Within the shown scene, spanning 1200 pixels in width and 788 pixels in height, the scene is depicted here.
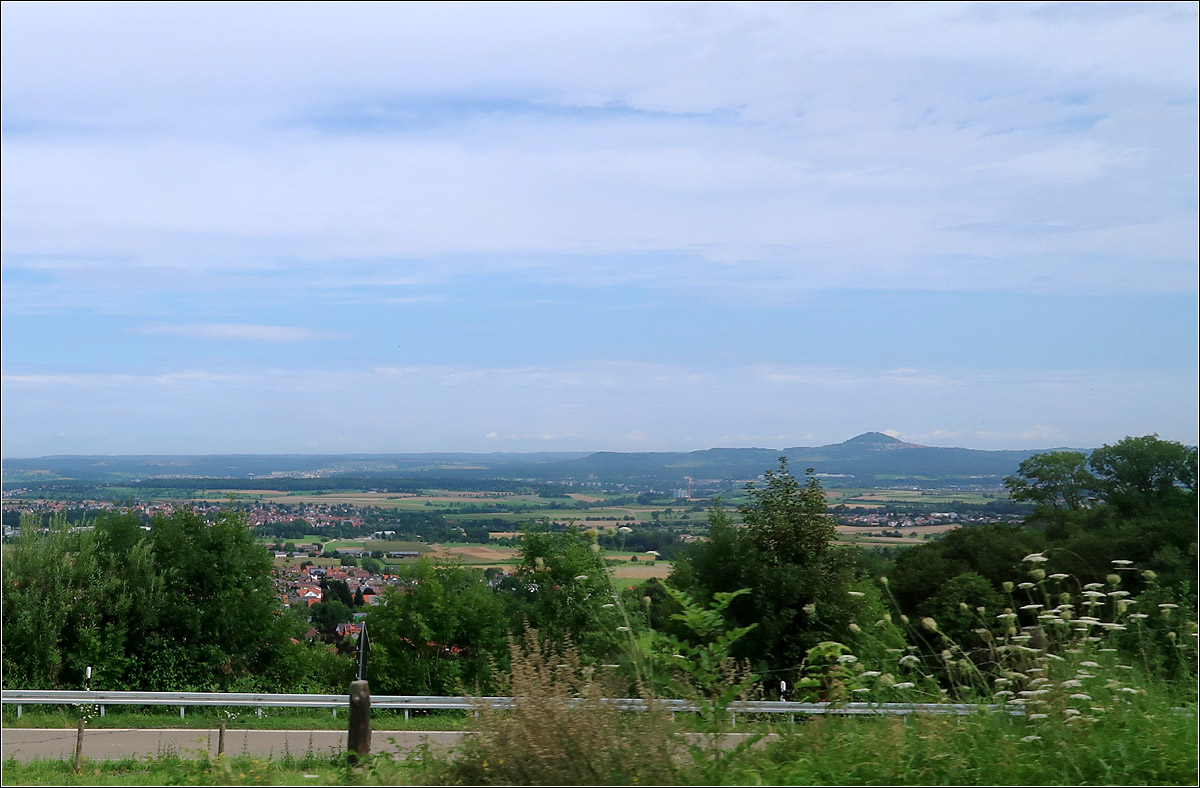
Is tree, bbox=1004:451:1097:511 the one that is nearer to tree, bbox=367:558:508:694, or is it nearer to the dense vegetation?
the dense vegetation

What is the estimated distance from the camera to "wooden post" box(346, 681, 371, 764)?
5648 mm

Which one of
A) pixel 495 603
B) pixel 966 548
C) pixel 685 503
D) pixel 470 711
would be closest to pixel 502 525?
pixel 495 603

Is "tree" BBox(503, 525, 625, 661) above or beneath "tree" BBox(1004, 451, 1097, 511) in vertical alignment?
beneath

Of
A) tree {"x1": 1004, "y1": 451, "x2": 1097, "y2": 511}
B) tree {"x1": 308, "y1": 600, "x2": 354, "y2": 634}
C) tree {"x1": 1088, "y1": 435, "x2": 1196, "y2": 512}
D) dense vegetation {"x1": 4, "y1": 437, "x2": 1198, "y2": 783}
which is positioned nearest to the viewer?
dense vegetation {"x1": 4, "y1": 437, "x2": 1198, "y2": 783}

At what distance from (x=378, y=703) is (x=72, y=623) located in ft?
38.3

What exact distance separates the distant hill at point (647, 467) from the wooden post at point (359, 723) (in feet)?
60.1

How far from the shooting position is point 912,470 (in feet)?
153

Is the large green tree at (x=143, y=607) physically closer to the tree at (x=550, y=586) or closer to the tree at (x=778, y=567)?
the tree at (x=550, y=586)

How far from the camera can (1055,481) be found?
43.8 meters

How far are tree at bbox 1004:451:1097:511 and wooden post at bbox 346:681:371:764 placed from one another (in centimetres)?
4312

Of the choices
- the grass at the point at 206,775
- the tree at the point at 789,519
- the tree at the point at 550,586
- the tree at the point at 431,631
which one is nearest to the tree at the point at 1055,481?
the tree at the point at 789,519

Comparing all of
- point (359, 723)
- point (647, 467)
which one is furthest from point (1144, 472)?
point (359, 723)

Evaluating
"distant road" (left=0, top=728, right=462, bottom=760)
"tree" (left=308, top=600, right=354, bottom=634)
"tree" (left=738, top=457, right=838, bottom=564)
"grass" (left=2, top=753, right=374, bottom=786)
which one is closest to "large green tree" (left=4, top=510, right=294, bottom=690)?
"tree" (left=308, top=600, right=354, bottom=634)

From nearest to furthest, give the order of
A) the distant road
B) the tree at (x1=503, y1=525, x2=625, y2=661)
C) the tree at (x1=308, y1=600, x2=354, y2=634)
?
the distant road, the tree at (x1=503, y1=525, x2=625, y2=661), the tree at (x1=308, y1=600, x2=354, y2=634)
